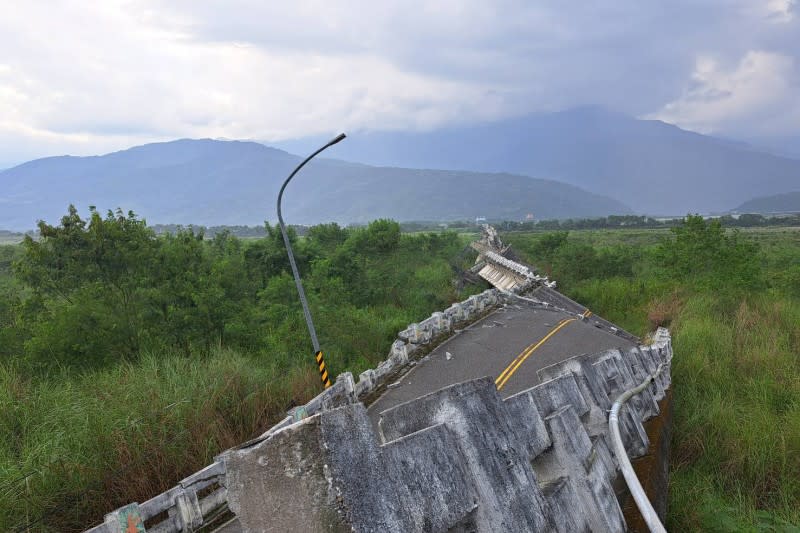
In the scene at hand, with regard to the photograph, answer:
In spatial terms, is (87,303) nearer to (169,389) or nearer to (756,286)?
(169,389)

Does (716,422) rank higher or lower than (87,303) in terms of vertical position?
lower

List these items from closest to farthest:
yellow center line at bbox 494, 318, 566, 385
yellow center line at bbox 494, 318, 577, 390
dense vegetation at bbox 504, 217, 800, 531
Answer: dense vegetation at bbox 504, 217, 800, 531 < yellow center line at bbox 494, 318, 577, 390 < yellow center line at bbox 494, 318, 566, 385

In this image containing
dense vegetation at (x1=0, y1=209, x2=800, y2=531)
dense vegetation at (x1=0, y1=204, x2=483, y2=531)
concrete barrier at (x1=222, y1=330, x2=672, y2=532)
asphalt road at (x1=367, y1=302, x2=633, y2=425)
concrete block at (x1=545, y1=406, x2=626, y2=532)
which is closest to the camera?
concrete barrier at (x1=222, y1=330, x2=672, y2=532)

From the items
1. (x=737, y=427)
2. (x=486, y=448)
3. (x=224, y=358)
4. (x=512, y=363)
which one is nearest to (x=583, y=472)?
(x=486, y=448)

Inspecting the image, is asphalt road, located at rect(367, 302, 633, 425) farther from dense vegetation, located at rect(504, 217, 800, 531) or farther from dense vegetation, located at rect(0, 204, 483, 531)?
dense vegetation, located at rect(504, 217, 800, 531)

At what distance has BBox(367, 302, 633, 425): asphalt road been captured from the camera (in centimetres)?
1372

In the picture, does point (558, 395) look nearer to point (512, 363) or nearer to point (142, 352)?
point (512, 363)

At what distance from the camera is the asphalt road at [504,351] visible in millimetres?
13719

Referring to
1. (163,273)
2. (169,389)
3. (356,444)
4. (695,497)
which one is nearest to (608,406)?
(695,497)

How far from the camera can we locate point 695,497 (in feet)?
23.7

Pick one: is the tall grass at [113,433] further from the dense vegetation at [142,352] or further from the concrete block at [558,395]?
the concrete block at [558,395]

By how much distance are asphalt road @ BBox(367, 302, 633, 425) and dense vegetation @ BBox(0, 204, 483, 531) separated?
336 centimetres

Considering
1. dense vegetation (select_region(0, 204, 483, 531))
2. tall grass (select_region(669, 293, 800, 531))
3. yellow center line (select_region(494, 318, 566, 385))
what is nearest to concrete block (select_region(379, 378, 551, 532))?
tall grass (select_region(669, 293, 800, 531))

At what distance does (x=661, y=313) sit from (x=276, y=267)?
1088 inches
